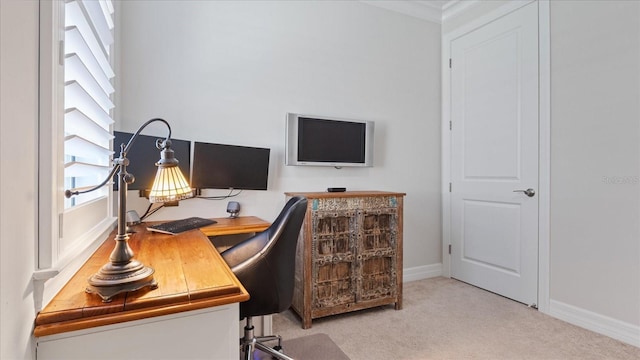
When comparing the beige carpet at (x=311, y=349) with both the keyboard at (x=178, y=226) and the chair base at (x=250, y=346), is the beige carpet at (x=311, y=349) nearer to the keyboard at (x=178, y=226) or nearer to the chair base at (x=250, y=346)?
the chair base at (x=250, y=346)

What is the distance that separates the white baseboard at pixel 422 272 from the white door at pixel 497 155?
17cm

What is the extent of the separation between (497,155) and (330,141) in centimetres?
159

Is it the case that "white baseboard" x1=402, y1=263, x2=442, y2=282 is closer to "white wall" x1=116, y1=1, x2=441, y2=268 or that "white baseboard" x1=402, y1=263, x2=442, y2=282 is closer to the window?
"white wall" x1=116, y1=1, x2=441, y2=268

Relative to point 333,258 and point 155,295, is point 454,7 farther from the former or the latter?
point 155,295

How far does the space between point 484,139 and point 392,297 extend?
69.5 inches

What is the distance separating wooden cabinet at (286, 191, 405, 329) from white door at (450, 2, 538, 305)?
1.01 meters

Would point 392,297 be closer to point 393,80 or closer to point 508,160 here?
point 508,160

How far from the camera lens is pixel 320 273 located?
8.36 ft

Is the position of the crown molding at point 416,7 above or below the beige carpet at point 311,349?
above

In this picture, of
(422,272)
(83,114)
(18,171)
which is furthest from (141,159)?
(422,272)

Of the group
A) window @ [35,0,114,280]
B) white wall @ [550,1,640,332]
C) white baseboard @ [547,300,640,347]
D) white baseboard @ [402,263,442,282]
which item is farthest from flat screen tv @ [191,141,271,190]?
white baseboard @ [547,300,640,347]

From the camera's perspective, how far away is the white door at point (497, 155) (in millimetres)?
2818

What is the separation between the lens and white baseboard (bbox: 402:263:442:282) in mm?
3443

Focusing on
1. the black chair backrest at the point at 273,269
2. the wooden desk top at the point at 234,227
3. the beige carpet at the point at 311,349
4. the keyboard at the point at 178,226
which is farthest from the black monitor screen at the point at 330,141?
the beige carpet at the point at 311,349
